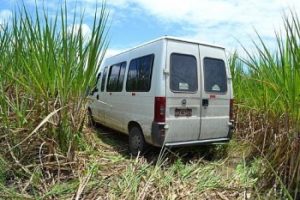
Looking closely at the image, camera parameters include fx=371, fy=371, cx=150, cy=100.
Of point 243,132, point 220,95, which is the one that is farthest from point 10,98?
point 243,132

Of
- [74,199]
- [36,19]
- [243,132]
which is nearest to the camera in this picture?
[74,199]

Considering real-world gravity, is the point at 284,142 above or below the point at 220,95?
below

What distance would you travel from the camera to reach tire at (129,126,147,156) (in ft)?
23.0

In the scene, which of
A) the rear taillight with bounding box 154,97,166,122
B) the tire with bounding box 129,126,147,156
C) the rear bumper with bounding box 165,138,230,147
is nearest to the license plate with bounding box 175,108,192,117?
the rear taillight with bounding box 154,97,166,122

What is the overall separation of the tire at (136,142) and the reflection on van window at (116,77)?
47.8 inches

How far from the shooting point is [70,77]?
4.30 metres

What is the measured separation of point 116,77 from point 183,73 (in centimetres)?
238

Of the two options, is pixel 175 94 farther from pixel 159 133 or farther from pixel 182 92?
pixel 159 133

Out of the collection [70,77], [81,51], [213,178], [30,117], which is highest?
[81,51]

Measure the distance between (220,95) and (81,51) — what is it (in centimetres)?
360

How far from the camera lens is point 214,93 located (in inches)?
280

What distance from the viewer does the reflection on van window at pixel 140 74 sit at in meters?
6.81

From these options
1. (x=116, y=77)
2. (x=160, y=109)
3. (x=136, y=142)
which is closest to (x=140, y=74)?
(x=160, y=109)

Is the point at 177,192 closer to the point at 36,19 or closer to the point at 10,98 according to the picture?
the point at 10,98
